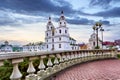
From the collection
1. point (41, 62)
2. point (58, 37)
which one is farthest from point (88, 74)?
point (58, 37)

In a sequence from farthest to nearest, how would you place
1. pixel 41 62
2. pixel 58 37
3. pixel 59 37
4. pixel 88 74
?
pixel 58 37 → pixel 59 37 → pixel 88 74 → pixel 41 62

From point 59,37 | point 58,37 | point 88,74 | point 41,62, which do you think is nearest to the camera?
point 41,62

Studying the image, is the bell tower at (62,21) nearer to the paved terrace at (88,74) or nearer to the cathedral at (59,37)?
the cathedral at (59,37)

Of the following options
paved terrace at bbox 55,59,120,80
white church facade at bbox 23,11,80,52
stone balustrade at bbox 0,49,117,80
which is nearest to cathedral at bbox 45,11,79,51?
white church facade at bbox 23,11,80,52

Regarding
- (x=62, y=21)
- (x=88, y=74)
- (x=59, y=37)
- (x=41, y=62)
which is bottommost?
(x=88, y=74)

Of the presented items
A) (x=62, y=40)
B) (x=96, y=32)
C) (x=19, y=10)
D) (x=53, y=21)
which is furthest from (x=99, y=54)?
(x=53, y=21)

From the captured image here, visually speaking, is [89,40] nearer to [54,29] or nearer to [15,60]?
→ [54,29]

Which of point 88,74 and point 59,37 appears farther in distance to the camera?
point 59,37

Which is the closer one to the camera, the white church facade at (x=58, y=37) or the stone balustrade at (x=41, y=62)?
the stone balustrade at (x=41, y=62)

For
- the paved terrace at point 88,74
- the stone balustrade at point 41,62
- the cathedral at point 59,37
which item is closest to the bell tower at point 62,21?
the cathedral at point 59,37

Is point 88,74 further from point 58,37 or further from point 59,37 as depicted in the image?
point 58,37

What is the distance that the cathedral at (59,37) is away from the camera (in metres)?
61.7

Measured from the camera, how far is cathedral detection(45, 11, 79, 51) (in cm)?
6169

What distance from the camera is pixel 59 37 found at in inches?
2490
